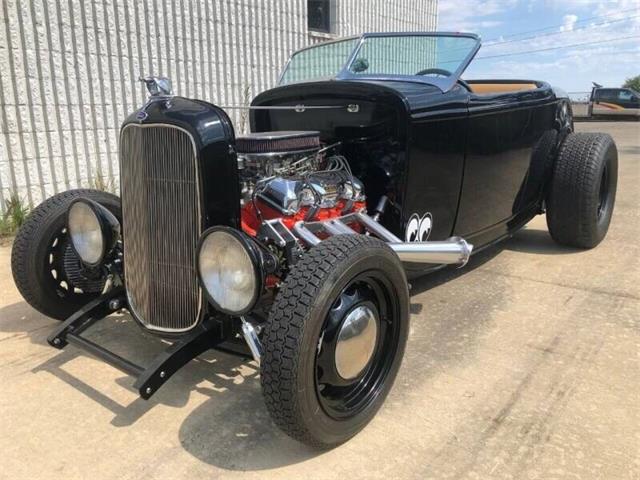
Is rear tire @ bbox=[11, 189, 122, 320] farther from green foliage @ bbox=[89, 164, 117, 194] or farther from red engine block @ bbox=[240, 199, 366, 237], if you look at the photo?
green foliage @ bbox=[89, 164, 117, 194]

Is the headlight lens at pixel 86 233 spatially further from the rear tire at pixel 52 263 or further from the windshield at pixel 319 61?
the windshield at pixel 319 61

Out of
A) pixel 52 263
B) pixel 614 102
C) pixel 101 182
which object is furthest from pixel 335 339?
pixel 614 102

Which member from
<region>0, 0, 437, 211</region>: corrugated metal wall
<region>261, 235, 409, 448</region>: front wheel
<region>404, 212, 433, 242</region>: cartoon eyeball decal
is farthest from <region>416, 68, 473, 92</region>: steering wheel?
<region>0, 0, 437, 211</region>: corrugated metal wall

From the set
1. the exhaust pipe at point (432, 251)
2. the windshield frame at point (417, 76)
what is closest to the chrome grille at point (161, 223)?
the exhaust pipe at point (432, 251)

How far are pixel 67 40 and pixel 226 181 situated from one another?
4.49 metres

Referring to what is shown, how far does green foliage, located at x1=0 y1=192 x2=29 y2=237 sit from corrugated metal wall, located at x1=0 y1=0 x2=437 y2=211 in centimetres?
9

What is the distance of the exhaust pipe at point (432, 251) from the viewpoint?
8.98ft

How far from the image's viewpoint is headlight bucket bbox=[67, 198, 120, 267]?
275 cm

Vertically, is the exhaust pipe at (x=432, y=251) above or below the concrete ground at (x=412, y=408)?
above

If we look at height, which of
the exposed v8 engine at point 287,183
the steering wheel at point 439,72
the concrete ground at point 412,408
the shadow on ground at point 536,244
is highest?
the steering wheel at point 439,72

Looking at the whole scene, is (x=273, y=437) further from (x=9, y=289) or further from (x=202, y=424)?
(x=9, y=289)

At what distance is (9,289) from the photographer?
155 inches

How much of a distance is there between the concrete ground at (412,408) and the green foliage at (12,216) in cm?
191

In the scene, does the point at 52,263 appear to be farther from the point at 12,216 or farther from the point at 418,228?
the point at 12,216
